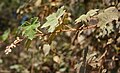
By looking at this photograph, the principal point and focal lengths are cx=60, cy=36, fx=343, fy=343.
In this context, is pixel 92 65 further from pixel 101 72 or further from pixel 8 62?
pixel 8 62

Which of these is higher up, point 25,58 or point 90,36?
point 25,58

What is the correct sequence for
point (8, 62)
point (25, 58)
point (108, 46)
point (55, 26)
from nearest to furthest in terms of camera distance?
point (55, 26) < point (108, 46) < point (25, 58) < point (8, 62)

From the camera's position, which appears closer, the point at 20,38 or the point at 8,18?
the point at 20,38

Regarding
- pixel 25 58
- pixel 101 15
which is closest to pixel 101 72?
pixel 101 15

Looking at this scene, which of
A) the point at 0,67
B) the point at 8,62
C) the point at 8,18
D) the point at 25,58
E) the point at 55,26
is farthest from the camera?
the point at 8,18

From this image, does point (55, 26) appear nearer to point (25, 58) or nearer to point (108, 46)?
point (108, 46)

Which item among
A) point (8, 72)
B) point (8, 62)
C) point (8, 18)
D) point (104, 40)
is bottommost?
point (104, 40)

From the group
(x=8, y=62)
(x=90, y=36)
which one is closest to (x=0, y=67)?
(x=8, y=62)
